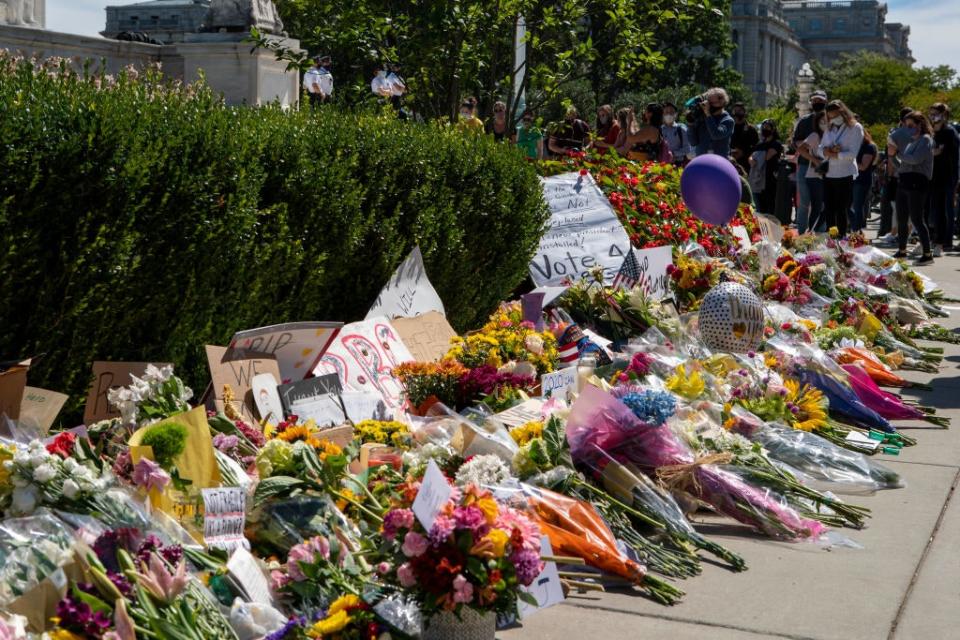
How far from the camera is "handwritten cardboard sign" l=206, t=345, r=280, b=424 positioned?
16.7ft

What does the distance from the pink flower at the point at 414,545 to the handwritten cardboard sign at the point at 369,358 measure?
8.19 ft

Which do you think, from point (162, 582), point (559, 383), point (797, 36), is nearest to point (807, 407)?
point (559, 383)

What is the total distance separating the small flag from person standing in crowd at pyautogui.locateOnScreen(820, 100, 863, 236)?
7.61 meters

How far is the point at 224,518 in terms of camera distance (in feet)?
12.6

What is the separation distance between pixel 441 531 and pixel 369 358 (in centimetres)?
287

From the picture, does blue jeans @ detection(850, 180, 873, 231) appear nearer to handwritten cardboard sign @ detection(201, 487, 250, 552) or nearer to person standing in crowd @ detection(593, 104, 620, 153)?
person standing in crowd @ detection(593, 104, 620, 153)

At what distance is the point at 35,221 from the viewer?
4.54 meters

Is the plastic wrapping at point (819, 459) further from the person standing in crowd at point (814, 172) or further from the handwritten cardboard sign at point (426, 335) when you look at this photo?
the person standing in crowd at point (814, 172)

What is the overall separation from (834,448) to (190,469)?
352 centimetres

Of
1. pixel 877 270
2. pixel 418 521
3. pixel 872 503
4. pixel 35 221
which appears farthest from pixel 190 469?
pixel 877 270

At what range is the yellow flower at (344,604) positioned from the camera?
351cm

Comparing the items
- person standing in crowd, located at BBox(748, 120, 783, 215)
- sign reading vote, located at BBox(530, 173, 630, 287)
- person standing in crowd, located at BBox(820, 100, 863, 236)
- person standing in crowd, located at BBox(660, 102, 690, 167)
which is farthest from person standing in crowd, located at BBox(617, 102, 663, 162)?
sign reading vote, located at BBox(530, 173, 630, 287)

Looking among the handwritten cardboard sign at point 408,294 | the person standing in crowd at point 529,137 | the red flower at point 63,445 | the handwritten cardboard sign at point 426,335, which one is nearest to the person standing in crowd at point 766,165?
the person standing in crowd at point 529,137

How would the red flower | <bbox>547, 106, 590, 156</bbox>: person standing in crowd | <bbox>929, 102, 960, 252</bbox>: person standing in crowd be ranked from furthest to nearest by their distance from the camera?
1. <bbox>929, 102, 960, 252</bbox>: person standing in crowd
2. <bbox>547, 106, 590, 156</bbox>: person standing in crowd
3. the red flower
